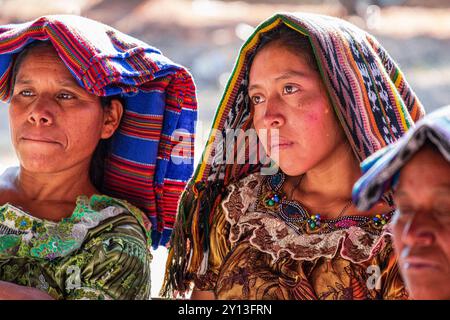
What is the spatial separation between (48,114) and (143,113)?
0.44m

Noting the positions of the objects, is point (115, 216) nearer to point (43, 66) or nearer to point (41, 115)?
point (41, 115)

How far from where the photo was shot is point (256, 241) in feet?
10.8

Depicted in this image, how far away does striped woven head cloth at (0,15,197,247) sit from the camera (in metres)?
3.40

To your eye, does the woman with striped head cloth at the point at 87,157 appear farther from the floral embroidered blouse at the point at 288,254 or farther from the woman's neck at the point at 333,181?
the woman's neck at the point at 333,181

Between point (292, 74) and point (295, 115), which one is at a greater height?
point (292, 74)

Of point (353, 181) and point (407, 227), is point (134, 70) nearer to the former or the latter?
point (353, 181)

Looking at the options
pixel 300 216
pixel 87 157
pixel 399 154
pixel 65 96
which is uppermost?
pixel 65 96

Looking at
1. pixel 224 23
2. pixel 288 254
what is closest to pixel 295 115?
pixel 288 254

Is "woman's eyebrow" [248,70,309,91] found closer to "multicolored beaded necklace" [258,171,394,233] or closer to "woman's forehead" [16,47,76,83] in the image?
"multicolored beaded necklace" [258,171,394,233]

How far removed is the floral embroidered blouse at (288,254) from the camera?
306 cm

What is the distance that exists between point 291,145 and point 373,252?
0.52 m

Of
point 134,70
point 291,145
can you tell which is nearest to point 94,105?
point 134,70

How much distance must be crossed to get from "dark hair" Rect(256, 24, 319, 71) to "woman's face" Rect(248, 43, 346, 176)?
0.02 meters

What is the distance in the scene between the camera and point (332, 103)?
3264 millimetres
